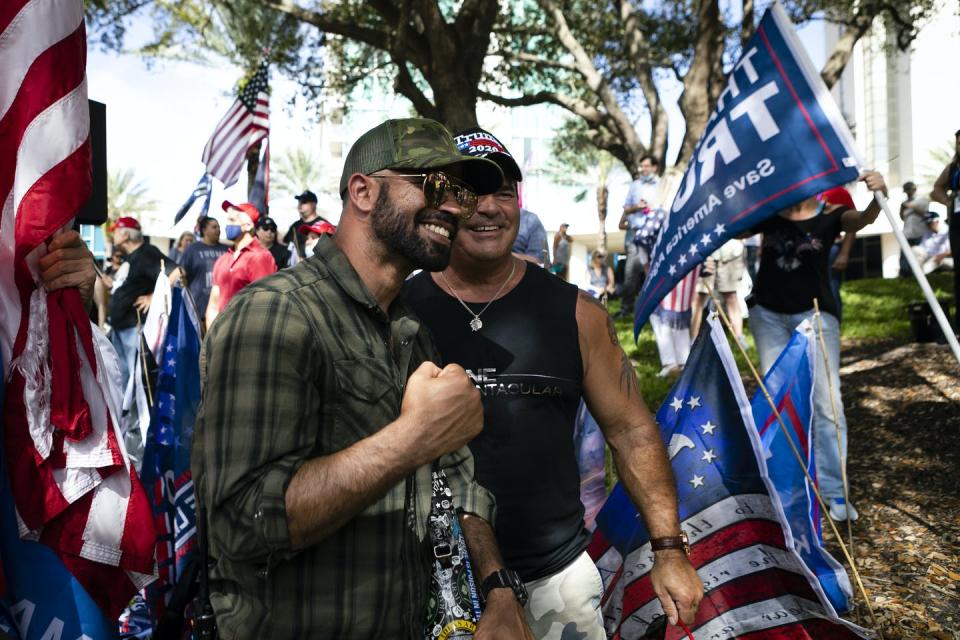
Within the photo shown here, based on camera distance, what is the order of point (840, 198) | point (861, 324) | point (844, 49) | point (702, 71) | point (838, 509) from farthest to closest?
1. point (844, 49)
2. point (702, 71)
3. point (861, 324)
4. point (840, 198)
5. point (838, 509)

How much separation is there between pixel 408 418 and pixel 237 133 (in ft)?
42.6

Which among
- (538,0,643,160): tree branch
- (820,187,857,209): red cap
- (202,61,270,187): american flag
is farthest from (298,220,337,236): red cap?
(538,0,643,160): tree branch

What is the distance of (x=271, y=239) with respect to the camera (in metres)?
13.6

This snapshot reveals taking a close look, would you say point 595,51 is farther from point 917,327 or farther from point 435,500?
point 435,500

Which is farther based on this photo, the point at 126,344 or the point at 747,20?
the point at 747,20

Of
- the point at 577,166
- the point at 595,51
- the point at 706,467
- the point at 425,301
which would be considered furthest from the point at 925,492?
the point at 577,166

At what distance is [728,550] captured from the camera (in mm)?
3906

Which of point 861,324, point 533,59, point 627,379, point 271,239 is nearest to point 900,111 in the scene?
point 533,59

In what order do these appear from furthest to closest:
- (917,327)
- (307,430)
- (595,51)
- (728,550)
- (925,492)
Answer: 1. (595,51)
2. (917,327)
3. (925,492)
4. (728,550)
5. (307,430)

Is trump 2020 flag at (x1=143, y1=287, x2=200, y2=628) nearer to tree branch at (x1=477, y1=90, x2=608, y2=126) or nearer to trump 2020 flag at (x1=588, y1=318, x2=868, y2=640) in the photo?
trump 2020 flag at (x1=588, y1=318, x2=868, y2=640)

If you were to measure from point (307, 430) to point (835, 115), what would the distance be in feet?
10.8

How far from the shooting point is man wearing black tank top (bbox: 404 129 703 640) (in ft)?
9.71

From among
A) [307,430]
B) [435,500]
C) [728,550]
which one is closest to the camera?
[307,430]

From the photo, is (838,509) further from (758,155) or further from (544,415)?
(544,415)
